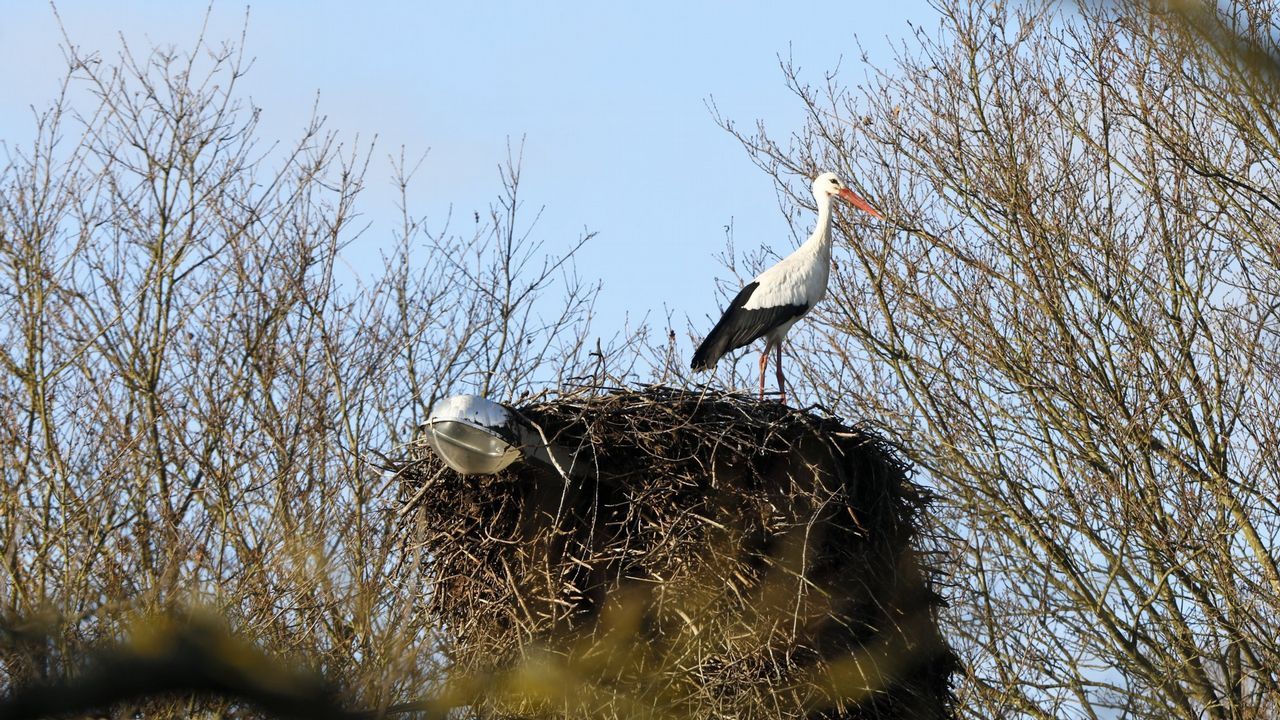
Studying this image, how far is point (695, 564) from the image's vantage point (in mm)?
5492

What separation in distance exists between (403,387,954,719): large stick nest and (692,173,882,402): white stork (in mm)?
1988

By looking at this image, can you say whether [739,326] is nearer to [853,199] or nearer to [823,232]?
[823,232]


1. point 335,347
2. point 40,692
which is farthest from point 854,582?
point 335,347

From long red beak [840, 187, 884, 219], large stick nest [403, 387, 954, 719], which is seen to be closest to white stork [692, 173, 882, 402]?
long red beak [840, 187, 884, 219]

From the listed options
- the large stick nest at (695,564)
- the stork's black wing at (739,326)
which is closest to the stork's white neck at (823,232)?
the stork's black wing at (739,326)

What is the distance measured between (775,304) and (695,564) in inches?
114

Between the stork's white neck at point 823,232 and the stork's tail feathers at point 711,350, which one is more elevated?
the stork's white neck at point 823,232

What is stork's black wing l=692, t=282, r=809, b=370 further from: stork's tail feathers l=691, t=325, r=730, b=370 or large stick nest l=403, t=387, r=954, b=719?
large stick nest l=403, t=387, r=954, b=719

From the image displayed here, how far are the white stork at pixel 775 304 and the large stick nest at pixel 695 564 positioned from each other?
78.3 inches

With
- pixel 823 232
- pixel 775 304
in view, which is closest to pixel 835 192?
pixel 823 232

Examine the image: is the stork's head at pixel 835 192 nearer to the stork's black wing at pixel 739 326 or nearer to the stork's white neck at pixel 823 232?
the stork's white neck at pixel 823 232

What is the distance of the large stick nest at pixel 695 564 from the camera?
543 cm

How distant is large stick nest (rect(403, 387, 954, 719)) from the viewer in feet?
17.8

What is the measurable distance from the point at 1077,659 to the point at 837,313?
3.25 metres
